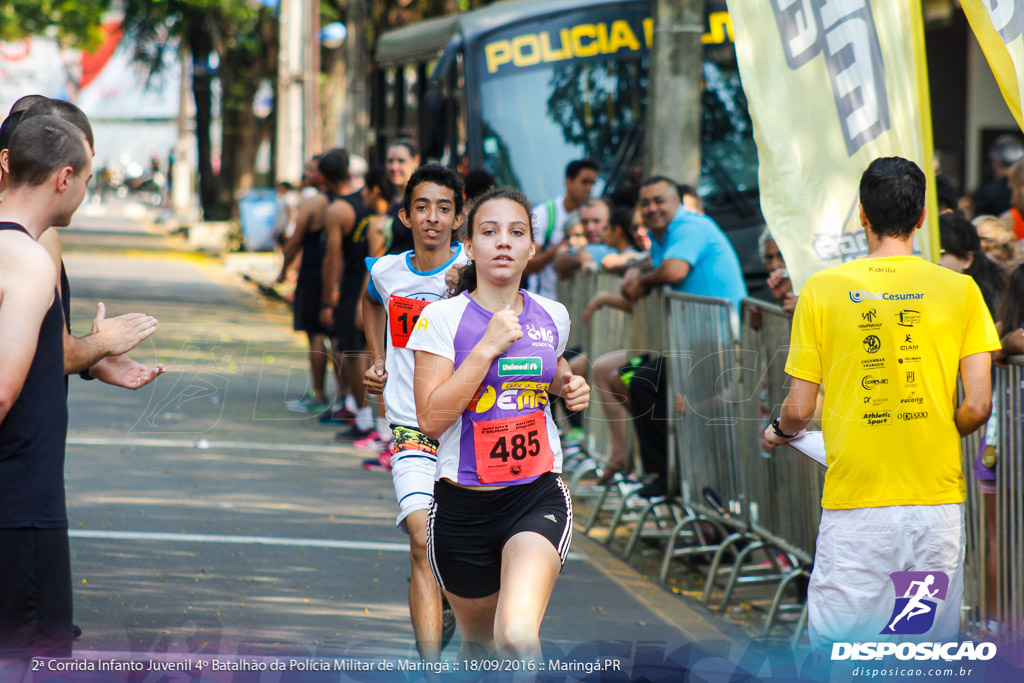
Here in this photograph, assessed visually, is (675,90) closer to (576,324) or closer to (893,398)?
(576,324)

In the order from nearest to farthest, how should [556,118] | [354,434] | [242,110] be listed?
[354,434] < [556,118] < [242,110]

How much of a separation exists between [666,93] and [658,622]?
13.9 ft

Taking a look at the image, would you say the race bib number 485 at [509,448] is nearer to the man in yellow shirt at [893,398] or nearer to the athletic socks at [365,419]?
the man in yellow shirt at [893,398]

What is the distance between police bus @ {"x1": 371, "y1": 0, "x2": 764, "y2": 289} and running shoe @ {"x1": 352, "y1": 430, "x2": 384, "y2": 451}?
98.7 inches

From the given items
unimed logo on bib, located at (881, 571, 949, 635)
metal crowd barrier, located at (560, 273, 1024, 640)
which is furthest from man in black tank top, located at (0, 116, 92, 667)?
metal crowd barrier, located at (560, 273, 1024, 640)

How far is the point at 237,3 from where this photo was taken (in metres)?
29.6

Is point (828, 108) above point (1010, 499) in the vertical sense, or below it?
above

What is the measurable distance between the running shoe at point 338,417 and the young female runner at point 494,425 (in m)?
7.40

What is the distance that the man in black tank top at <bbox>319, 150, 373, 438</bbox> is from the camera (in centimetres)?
1078

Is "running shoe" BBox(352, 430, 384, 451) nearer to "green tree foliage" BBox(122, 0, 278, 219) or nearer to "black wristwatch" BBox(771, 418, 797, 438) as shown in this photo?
"black wristwatch" BBox(771, 418, 797, 438)

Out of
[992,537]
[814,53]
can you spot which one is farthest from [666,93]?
[992,537]

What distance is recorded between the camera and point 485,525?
4.11 metres

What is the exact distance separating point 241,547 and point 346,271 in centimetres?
409

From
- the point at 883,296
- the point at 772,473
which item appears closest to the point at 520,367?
the point at 883,296
